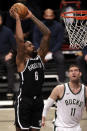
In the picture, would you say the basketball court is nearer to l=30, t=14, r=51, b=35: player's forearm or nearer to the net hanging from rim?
the net hanging from rim

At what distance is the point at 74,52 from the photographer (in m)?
8.82

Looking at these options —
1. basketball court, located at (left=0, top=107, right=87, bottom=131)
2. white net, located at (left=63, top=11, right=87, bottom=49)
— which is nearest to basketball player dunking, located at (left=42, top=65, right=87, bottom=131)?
white net, located at (left=63, top=11, right=87, bottom=49)

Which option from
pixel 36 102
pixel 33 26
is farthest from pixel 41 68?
pixel 33 26

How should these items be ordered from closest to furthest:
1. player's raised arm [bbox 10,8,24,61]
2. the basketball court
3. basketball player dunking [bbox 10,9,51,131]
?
1. player's raised arm [bbox 10,8,24,61]
2. basketball player dunking [bbox 10,9,51,131]
3. the basketball court

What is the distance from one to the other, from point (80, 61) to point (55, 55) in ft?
1.62

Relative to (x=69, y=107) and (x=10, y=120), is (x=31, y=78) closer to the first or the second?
(x=69, y=107)

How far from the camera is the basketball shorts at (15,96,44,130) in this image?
220 inches

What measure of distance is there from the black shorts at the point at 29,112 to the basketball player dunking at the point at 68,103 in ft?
0.61

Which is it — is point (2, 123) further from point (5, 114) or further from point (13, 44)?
point (13, 44)

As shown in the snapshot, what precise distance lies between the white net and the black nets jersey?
568mm

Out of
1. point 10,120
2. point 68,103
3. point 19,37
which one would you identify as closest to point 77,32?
point 19,37

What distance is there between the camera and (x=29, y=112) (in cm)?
559

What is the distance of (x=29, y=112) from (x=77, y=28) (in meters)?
1.36

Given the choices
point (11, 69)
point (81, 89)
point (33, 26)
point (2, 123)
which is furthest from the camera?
point (33, 26)
